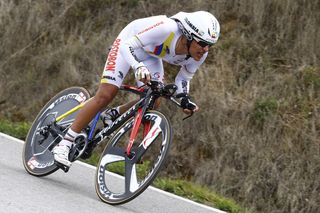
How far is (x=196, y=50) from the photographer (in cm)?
629

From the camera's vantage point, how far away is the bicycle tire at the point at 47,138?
7.10 m

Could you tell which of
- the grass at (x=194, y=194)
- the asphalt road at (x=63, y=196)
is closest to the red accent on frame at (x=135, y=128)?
the asphalt road at (x=63, y=196)

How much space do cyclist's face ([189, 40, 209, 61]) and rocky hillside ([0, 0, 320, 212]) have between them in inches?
116

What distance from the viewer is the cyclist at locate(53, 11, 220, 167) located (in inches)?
243

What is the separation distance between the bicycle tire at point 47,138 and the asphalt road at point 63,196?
0.35 ft

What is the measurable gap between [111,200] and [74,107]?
4.63 ft

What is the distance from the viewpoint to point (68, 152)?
665 cm

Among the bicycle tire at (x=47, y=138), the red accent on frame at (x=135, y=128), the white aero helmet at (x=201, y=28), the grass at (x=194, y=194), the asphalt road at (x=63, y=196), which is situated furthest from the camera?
the grass at (x=194, y=194)

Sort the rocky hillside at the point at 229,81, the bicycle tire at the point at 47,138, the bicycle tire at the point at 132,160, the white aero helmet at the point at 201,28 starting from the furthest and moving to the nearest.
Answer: the rocky hillside at the point at 229,81 → the bicycle tire at the point at 47,138 → the white aero helmet at the point at 201,28 → the bicycle tire at the point at 132,160

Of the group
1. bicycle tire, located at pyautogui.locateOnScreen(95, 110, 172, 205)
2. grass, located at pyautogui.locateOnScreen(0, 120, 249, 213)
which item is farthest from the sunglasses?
grass, located at pyautogui.locateOnScreen(0, 120, 249, 213)

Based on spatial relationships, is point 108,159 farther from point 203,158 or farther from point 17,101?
point 17,101

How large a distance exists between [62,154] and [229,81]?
4.31 m

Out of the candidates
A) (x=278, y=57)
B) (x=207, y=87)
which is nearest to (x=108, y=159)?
(x=207, y=87)

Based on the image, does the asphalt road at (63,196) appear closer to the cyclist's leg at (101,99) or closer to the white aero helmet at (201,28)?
the cyclist's leg at (101,99)
